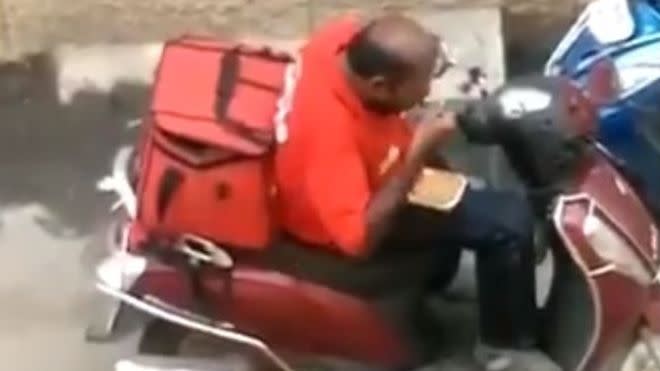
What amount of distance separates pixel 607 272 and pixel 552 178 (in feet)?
0.63

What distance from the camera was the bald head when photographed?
339 cm

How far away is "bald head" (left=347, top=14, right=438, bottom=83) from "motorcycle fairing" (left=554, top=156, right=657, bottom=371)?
1.17 feet

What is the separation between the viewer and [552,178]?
357 cm

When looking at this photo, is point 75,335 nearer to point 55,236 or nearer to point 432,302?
point 55,236

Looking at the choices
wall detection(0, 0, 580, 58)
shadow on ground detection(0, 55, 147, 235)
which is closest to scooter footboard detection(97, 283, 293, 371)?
shadow on ground detection(0, 55, 147, 235)

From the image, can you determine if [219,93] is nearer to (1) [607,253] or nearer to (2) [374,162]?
(2) [374,162]

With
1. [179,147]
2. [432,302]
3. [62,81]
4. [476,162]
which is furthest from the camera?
[62,81]

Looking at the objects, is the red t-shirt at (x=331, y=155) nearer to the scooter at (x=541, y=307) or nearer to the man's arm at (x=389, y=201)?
the man's arm at (x=389, y=201)

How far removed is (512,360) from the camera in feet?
11.7

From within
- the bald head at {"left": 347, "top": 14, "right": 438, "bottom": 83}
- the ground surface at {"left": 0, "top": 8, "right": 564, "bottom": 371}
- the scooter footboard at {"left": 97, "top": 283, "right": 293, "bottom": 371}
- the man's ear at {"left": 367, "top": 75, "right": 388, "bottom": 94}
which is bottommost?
the ground surface at {"left": 0, "top": 8, "right": 564, "bottom": 371}

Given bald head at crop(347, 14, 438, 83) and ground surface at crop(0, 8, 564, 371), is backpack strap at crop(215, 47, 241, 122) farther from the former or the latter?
ground surface at crop(0, 8, 564, 371)

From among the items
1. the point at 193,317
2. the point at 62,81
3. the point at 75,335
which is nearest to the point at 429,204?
the point at 193,317

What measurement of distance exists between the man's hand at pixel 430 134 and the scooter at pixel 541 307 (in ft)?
0.52

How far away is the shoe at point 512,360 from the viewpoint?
11.7ft
